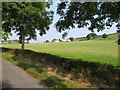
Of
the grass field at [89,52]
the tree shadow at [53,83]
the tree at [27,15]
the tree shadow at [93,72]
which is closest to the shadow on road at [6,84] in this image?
the tree shadow at [53,83]

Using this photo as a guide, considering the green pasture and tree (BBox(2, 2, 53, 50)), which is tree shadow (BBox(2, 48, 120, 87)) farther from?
Result: tree (BBox(2, 2, 53, 50))

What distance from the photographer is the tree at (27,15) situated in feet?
66.2

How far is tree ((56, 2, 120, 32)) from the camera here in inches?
349

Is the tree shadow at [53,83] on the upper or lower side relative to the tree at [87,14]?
lower

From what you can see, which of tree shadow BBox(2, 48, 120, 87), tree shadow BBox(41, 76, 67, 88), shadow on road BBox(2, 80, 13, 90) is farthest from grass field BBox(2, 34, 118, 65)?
shadow on road BBox(2, 80, 13, 90)

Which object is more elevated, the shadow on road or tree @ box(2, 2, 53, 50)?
tree @ box(2, 2, 53, 50)

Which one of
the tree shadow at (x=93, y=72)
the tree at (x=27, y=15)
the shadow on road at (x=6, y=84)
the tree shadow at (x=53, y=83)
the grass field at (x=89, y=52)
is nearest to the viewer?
the shadow on road at (x=6, y=84)

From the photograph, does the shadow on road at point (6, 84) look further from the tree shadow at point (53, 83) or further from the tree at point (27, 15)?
the tree at point (27, 15)

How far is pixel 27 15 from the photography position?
20062 mm

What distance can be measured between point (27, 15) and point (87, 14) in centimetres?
1245

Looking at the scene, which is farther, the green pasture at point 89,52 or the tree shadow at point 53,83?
the green pasture at point 89,52

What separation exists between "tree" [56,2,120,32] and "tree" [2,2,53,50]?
380 inches

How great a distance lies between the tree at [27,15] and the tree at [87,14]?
9.65 meters

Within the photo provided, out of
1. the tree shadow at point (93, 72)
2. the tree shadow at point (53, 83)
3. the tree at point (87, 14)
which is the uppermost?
the tree at point (87, 14)
